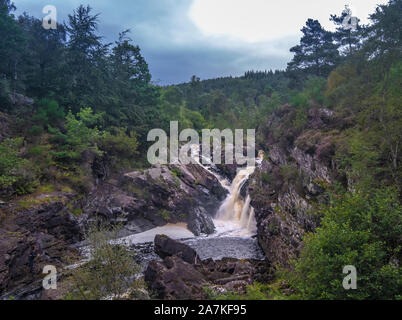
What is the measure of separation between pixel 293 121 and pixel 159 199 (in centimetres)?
2017

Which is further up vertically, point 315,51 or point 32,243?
point 315,51

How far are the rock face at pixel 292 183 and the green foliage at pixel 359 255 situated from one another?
312 inches

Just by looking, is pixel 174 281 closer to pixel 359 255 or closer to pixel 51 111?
pixel 359 255

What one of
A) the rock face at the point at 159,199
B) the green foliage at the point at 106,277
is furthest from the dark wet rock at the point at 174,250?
the rock face at the point at 159,199

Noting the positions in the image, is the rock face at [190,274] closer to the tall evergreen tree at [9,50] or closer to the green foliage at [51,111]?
the green foliage at [51,111]

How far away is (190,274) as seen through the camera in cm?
1861

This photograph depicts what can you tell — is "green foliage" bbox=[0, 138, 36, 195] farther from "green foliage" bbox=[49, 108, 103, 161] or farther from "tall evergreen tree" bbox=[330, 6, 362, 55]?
"tall evergreen tree" bbox=[330, 6, 362, 55]

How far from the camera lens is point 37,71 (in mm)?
36969

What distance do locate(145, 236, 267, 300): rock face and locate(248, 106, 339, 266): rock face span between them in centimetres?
307

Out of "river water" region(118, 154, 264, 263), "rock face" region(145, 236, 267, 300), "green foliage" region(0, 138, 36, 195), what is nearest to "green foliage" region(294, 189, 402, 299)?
"rock face" region(145, 236, 267, 300)

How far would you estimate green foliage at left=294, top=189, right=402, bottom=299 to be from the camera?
9.43 meters

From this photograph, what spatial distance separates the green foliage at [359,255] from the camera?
371 inches

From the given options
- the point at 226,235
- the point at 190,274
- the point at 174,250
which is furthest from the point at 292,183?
the point at 190,274

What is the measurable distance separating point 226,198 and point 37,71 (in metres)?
32.9
